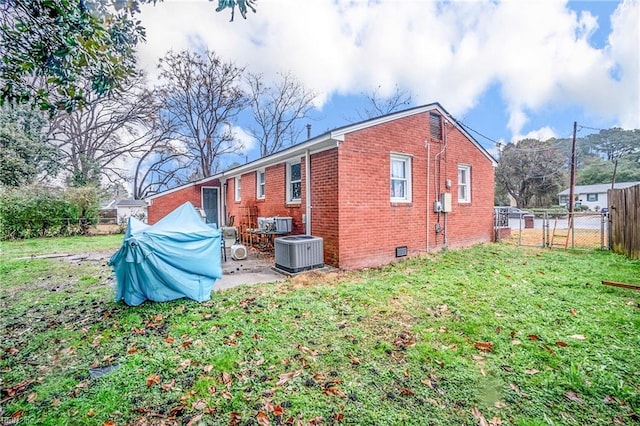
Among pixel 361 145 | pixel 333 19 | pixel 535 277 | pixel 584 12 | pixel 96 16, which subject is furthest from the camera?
pixel 333 19

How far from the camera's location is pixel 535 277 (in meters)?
6.31

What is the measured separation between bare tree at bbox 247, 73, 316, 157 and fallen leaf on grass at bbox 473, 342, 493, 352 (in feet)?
81.3

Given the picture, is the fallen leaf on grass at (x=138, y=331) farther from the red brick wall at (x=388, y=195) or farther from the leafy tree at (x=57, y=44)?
the red brick wall at (x=388, y=195)

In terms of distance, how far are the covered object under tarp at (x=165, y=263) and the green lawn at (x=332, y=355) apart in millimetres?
263

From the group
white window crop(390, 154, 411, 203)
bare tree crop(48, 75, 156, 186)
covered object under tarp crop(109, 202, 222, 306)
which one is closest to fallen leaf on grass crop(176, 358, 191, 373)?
covered object under tarp crop(109, 202, 222, 306)

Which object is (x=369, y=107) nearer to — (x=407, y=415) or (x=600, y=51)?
(x=600, y=51)

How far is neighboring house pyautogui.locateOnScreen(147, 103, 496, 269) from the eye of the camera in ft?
23.8

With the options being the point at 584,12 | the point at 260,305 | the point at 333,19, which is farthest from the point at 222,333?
the point at 584,12

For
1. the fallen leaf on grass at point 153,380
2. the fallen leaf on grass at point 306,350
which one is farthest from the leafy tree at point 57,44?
the fallen leaf on grass at point 306,350

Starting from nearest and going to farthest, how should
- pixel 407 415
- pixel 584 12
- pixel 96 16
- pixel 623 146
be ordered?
1. pixel 407 415
2. pixel 96 16
3. pixel 584 12
4. pixel 623 146

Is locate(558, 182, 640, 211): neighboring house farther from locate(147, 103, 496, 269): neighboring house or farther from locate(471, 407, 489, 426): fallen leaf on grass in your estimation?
locate(471, 407, 489, 426): fallen leaf on grass

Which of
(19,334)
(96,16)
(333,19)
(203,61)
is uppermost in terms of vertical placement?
(203,61)

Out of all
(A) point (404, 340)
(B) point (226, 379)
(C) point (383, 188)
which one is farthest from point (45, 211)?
(A) point (404, 340)

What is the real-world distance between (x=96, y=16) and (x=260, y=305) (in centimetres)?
444
